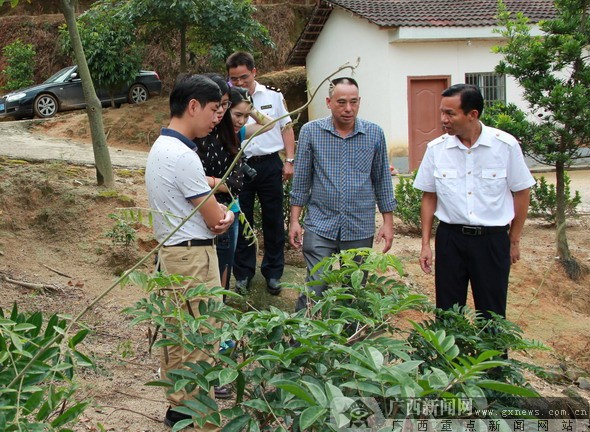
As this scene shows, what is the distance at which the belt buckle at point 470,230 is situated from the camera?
4348 millimetres

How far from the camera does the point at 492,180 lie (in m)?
4.36

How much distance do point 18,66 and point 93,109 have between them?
55.7ft

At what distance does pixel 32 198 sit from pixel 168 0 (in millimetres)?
10705

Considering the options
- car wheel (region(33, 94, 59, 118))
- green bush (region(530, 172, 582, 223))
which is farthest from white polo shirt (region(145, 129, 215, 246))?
car wheel (region(33, 94, 59, 118))

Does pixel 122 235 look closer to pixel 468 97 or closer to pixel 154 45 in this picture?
pixel 468 97

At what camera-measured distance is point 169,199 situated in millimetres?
3412

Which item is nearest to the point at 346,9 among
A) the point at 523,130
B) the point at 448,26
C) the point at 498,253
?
the point at 448,26

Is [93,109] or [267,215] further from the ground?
[93,109]

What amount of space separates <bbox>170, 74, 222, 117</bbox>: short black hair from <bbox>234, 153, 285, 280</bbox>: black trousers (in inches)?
93.0

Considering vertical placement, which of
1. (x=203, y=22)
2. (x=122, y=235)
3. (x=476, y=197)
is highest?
(x=203, y=22)

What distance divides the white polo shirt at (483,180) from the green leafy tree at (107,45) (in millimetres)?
14717

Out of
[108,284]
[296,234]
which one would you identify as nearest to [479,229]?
[296,234]

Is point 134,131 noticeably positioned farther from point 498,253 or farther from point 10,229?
point 498,253

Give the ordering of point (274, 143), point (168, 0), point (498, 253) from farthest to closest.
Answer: point (168, 0)
point (274, 143)
point (498, 253)
